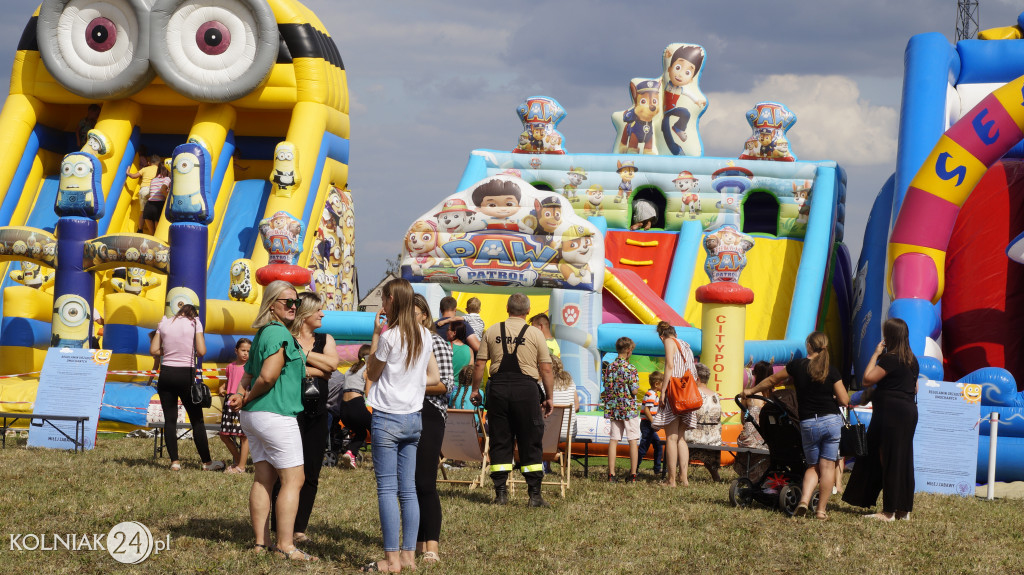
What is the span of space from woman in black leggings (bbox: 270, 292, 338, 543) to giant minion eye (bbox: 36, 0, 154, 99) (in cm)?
1072

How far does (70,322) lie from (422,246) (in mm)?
3890

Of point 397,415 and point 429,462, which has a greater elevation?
point 397,415

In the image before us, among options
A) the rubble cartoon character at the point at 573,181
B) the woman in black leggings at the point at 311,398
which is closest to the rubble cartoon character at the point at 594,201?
the rubble cartoon character at the point at 573,181

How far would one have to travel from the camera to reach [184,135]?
52.1 feet

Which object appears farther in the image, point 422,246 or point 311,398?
point 422,246

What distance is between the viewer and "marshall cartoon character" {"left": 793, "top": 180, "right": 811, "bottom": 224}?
A: 14648 mm

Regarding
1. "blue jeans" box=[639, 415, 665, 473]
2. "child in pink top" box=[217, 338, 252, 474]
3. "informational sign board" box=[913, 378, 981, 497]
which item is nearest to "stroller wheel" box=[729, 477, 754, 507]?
"blue jeans" box=[639, 415, 665, 473]

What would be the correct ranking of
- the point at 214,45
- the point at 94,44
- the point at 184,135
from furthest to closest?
1. the point at 184,135
2. the point at 94,44
3. the point at 214,45

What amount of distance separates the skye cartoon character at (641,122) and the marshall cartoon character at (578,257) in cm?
593

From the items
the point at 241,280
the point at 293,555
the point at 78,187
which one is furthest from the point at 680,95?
the point at 293,555

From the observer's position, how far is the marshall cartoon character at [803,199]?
14.6 metres

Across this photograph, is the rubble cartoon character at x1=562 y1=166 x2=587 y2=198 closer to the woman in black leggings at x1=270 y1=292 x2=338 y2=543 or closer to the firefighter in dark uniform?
the firefighter in dark uniform

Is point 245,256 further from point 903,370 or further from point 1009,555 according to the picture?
point 1009,555

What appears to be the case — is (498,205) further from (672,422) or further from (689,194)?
(689,194)
